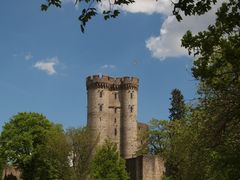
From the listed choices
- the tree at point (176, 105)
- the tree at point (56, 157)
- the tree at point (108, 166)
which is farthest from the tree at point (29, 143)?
the tree at point (176, 105)

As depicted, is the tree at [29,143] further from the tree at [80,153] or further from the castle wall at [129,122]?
the castle wall at [129,122]

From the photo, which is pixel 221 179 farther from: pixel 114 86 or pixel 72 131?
pixel 114 86

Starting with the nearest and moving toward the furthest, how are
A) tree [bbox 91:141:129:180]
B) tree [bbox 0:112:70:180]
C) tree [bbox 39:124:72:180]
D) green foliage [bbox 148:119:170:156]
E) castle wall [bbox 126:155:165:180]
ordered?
tree [bbox 39:124:72:180], tree [bbox 0:112:70:180], tree [bbox 91:141:129:180], castle wall [bbox 126:155:165:180], green foliage [bbox 148:119:170:156]

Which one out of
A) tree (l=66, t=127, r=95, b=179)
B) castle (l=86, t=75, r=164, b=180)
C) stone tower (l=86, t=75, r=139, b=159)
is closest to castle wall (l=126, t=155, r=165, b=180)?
tree (l=66, t=127, r=95, b=179)

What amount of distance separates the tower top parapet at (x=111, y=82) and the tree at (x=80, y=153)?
5235 cm

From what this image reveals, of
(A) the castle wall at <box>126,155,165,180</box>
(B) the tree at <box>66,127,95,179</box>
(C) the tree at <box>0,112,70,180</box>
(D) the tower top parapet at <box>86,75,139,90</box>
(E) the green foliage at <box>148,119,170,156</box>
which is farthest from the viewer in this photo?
(D) the tower top parapet at <box>86,75,139,90</box>

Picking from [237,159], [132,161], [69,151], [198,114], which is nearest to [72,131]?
[69,151]

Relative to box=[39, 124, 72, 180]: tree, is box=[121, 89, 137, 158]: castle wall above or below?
above

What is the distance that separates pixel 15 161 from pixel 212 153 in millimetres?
36969

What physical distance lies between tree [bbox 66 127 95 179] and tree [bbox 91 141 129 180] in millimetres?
4597

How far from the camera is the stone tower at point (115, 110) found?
348ft

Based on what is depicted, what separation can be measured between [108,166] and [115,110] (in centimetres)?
4296

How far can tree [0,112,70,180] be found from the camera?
63.5 metres

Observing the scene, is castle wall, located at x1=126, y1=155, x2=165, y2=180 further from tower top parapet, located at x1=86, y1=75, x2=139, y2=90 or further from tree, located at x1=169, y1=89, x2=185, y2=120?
tower top parapet, located at x1=86, y1=75, x2=139, y2=90
